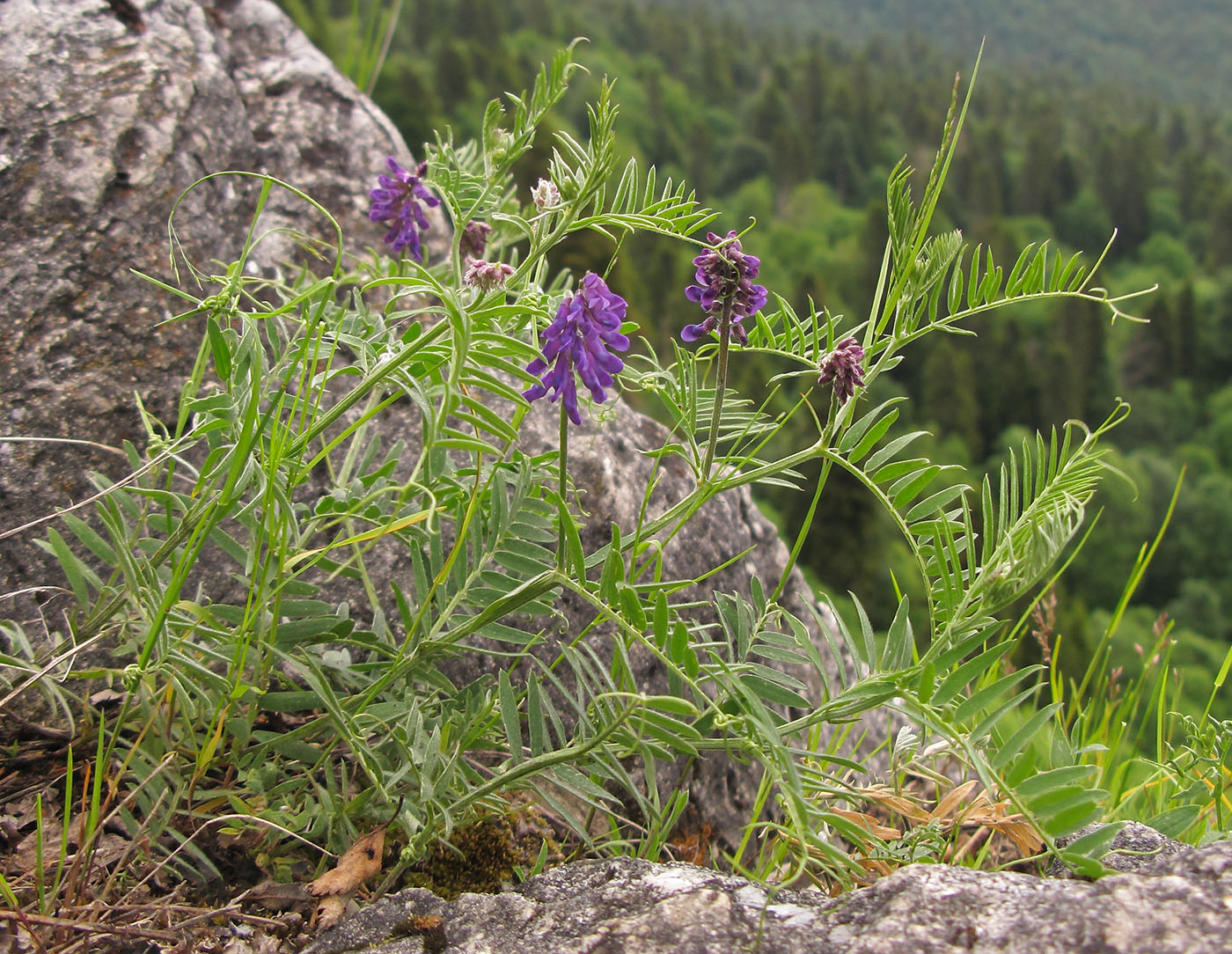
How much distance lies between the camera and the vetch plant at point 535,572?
144 centimetres

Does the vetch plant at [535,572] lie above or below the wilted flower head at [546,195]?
below

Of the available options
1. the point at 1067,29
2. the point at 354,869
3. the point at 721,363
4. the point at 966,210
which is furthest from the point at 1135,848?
the point at 1067,29

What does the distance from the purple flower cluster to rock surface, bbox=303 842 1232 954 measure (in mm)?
1018

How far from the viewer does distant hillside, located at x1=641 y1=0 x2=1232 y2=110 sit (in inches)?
5404

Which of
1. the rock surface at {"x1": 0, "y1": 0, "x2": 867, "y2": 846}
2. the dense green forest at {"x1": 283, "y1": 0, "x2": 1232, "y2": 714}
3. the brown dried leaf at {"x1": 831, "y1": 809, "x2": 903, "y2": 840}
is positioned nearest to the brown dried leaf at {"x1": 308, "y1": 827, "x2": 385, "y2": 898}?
the rock surface at {"x1": 0, "y1": 0, "x2": 867, "y2": 846}

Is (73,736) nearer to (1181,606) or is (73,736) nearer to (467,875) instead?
(467,875)

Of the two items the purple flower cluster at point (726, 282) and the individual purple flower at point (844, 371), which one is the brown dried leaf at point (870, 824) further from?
the purple flower cluster at point (726, 282)

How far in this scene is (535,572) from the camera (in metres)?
1.74

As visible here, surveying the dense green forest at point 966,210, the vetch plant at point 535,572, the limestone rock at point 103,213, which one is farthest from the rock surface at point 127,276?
the dense green forest at point 966,210

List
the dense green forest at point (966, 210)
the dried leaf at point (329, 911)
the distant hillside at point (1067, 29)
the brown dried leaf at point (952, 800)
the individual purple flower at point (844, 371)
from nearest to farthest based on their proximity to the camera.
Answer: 1. the dried leaf at point (329, 911)
2. the individual purple flower at point (844, 371)
3. the brown dried leaf at point (952, 800)
4. the dense green forest at point (966, 210)
5. the distant hillside at point (1067, 29)

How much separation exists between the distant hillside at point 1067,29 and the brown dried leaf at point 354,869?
15062 cm

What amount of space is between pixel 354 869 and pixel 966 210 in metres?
83.2

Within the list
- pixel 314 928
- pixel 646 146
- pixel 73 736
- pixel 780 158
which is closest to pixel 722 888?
pixel 314 928

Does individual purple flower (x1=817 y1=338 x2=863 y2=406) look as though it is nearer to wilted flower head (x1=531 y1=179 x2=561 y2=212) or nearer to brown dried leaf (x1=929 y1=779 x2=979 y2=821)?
wilted flower head (x1=531 y1=179 x2=561 y2=212)
